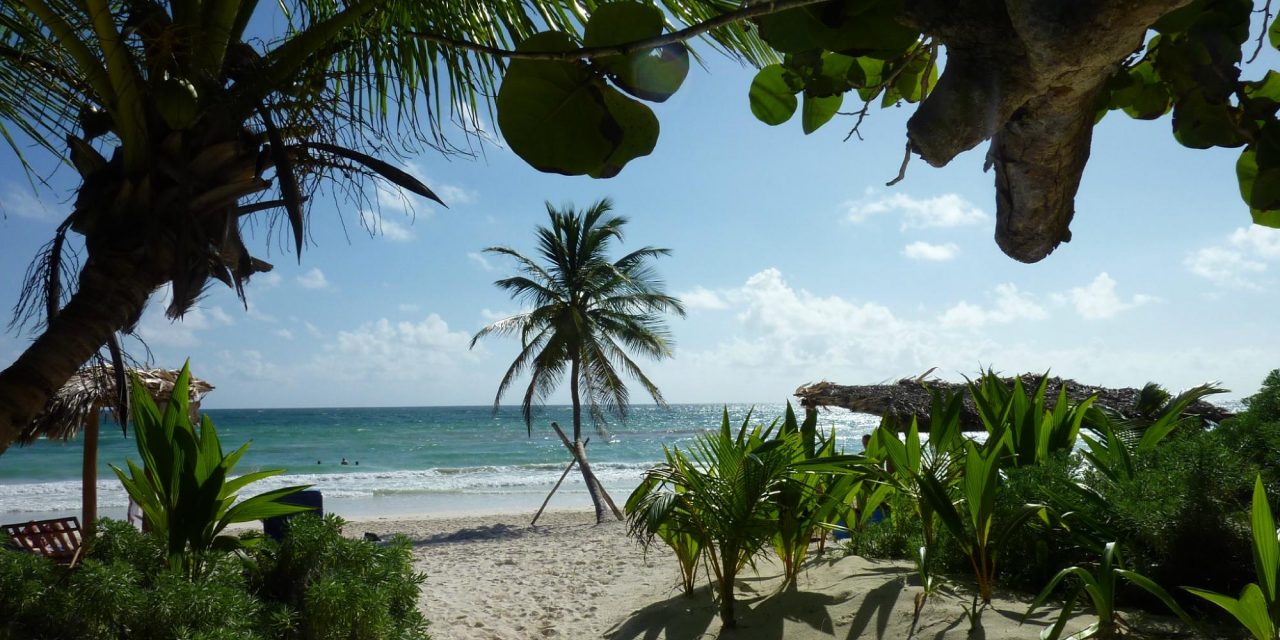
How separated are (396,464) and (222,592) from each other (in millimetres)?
29183

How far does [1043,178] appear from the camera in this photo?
54 centimetres

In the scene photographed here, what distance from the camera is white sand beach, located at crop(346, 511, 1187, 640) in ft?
11.0

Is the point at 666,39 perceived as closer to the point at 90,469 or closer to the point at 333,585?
the point at 333,585

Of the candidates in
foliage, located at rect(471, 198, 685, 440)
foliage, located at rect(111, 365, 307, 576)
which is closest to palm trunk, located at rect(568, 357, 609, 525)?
foliage, located at rect(471, 198, 685, 440)

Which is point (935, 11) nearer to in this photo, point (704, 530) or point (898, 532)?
point (704, 530)

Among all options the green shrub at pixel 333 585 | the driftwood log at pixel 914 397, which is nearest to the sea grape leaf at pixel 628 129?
the green shrub at pixel 333 585

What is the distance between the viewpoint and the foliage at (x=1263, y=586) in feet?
6.31

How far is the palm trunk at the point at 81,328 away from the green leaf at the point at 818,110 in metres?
1.83

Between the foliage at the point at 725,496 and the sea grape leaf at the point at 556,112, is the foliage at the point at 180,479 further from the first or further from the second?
the sea grape leaf at the point at 556,112

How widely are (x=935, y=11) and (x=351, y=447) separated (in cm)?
3879

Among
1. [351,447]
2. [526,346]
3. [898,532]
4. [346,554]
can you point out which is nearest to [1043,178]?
[346,554]

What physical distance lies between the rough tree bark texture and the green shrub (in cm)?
285

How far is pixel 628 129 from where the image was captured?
0.59 m

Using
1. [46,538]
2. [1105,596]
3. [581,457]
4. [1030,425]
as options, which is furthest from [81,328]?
[581,457]
